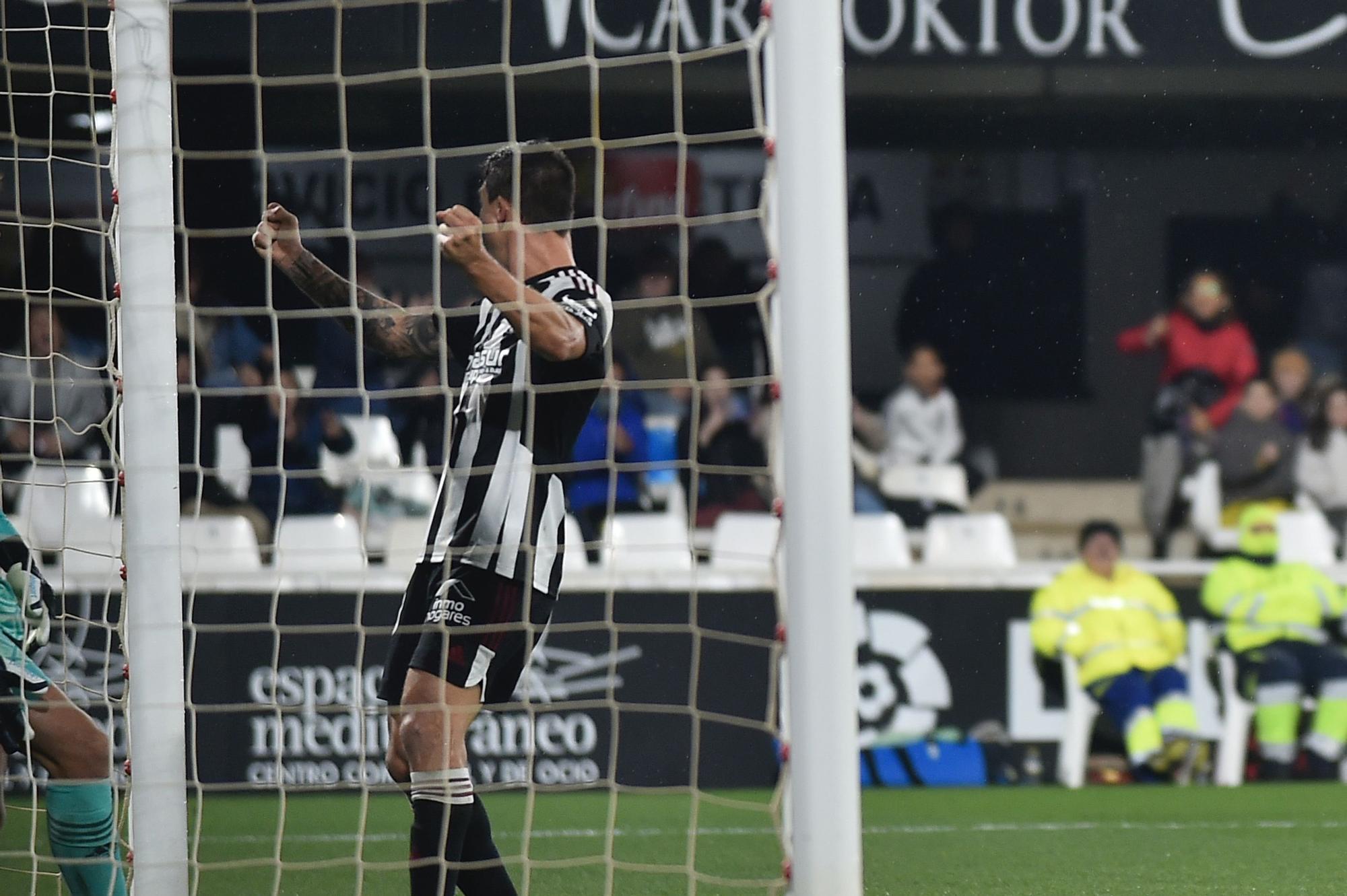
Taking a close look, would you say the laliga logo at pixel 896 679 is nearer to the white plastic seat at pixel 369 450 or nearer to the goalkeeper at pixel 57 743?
the white plastic seat at pixel 369 450

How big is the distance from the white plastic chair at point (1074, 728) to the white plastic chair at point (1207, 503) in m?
2.26

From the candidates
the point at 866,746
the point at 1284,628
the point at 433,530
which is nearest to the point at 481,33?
the point at 866,746

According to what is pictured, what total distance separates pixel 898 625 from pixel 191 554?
101 inches

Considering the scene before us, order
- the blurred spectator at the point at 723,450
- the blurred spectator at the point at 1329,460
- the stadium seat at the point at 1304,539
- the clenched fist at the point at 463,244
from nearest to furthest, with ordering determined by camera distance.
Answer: the clenched fist at the point at 463,244, the stadium seat at the point at 1304,539, the blurred spectator at the point at 723,450, the blurred spectator at the point at 1329,460

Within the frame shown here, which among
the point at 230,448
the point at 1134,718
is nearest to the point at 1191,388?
the point at 1134,718

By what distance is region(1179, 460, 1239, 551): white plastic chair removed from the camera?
8148 millimetres

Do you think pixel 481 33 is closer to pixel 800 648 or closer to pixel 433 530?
pixel 433 530

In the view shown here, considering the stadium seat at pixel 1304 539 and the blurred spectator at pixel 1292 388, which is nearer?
the stadium seat at pixel 1304 539

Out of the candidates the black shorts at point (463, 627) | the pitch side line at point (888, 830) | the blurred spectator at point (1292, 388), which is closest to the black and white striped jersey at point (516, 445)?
the black shorts at point (463, 627)

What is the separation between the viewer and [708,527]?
739 cm

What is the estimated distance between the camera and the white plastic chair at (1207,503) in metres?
8.15

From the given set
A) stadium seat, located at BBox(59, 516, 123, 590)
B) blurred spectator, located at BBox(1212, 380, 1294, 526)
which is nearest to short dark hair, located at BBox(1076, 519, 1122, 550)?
blurred spectator, located at BBox(1212, 380, 1294, 526)

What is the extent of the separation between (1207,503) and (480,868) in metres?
6.14

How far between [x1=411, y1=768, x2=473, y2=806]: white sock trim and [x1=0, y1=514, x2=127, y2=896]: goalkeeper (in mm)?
609
